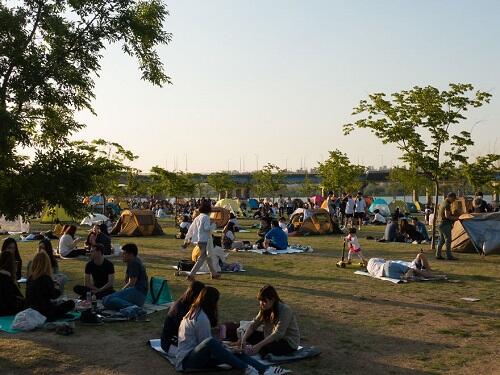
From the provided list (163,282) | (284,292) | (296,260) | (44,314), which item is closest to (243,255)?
(296,260)

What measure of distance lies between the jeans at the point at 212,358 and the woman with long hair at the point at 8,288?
148 inches

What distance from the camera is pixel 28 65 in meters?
7.60

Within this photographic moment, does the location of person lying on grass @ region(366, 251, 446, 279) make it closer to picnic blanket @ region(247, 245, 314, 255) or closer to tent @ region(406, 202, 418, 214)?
picnic blanket @ region(247, 245, 314, 255)

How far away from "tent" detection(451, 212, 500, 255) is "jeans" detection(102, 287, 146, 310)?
11.9 m

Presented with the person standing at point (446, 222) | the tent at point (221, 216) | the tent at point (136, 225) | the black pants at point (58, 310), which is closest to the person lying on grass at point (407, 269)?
the person standing at point (446, 222)

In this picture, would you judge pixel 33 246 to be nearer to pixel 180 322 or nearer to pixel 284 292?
pixel 284 292

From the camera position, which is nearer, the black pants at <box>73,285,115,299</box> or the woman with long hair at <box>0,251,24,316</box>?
the woman with long hair at <box>0,251,24,316</box>

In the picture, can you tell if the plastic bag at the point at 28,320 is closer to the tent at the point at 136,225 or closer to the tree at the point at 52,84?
the tree at the point at 52,84

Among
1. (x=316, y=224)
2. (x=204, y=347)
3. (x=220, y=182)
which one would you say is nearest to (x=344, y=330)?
(x=204, y=347)

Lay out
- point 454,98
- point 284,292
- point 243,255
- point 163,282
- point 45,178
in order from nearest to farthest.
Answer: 1. point 45,178
2. point 163,282
3. point 284,292
4. point 243,255
5. point 454,98

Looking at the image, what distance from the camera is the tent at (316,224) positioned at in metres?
26.2

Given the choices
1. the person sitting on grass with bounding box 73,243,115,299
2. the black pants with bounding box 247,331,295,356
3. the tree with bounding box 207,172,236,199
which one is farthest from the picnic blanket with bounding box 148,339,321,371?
the tree with bounding box 207,172,236,199

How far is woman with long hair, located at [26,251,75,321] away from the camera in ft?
28.8

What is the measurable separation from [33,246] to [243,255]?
8.23m
